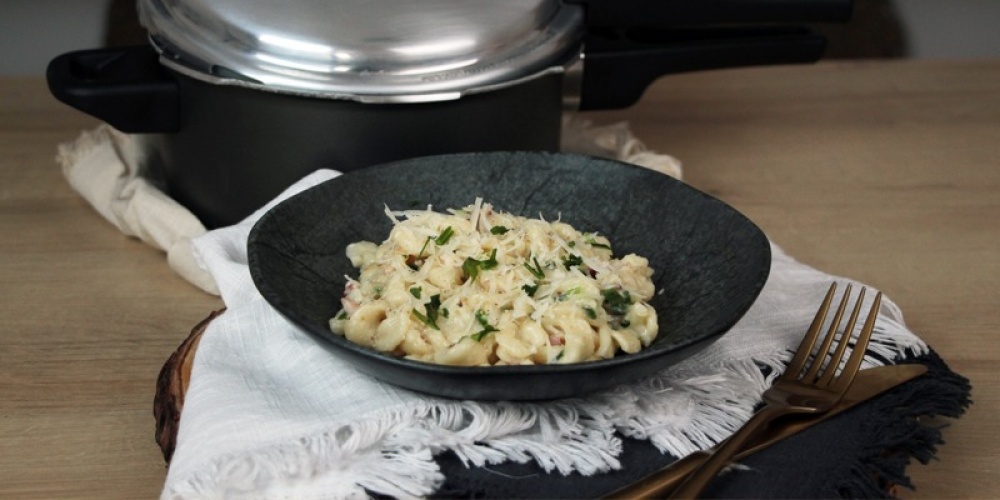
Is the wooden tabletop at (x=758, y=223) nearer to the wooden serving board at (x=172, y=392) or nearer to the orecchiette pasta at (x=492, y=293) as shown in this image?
the wooden serving board at (x=172, y=392)

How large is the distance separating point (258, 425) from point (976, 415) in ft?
2.20

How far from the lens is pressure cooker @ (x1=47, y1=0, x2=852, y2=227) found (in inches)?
49.1

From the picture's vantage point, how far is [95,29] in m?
2.56

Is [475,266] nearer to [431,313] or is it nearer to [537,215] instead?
[431,313]

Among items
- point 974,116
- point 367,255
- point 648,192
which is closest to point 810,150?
point 974,116

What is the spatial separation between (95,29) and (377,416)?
1.90m

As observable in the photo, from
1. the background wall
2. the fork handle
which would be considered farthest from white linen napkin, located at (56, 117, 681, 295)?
the background wall

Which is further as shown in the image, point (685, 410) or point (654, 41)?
point (654, 41)

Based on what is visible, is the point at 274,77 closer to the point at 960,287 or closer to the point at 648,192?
the point at 648,192

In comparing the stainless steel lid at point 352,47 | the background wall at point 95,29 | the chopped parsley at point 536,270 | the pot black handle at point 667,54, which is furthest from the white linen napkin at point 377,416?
the background wall at point 95,29

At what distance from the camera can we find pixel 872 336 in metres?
1.12

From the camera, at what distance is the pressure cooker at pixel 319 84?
1247 millimetres

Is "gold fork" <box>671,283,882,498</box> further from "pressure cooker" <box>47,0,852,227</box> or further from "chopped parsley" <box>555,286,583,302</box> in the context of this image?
"pressure cooker" <box>47,0,852,227</box>

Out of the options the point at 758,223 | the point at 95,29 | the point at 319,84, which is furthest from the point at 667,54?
the point at 95,29
